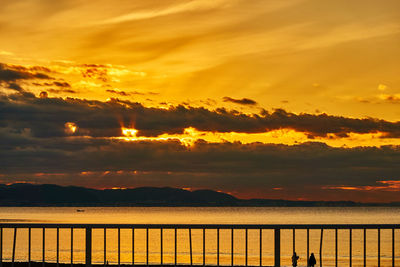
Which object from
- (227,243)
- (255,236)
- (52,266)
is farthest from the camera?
(255,236)

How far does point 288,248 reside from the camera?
8738cm

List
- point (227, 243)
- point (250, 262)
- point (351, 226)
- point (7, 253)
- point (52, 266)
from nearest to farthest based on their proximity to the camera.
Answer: point (351, 226) → point (52, 266) → point (250, 262) → point (7, 253) → point (227, 243)

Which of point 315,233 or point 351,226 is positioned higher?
point 351,226

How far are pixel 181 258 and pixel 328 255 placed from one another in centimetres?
1686

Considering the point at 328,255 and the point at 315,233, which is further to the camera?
the point at 315,233

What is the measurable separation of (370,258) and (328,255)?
5.07 metres

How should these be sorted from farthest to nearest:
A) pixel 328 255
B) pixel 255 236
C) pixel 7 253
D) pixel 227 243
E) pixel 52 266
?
pixel 255 236, pixel 227 243, pixel 328 255, pixel 7 253, pixel 52 266

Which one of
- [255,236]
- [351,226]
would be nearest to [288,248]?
[255,236]

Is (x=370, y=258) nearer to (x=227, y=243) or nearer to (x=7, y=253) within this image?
(x=227, y=243)

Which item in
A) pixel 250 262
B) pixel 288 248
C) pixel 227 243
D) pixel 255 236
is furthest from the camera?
pixel 255 236

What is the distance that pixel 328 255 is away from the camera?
255 ft

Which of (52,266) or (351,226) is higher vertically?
(351,226)

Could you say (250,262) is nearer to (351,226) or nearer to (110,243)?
(110,243)

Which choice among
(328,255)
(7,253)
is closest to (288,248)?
(328,255)
